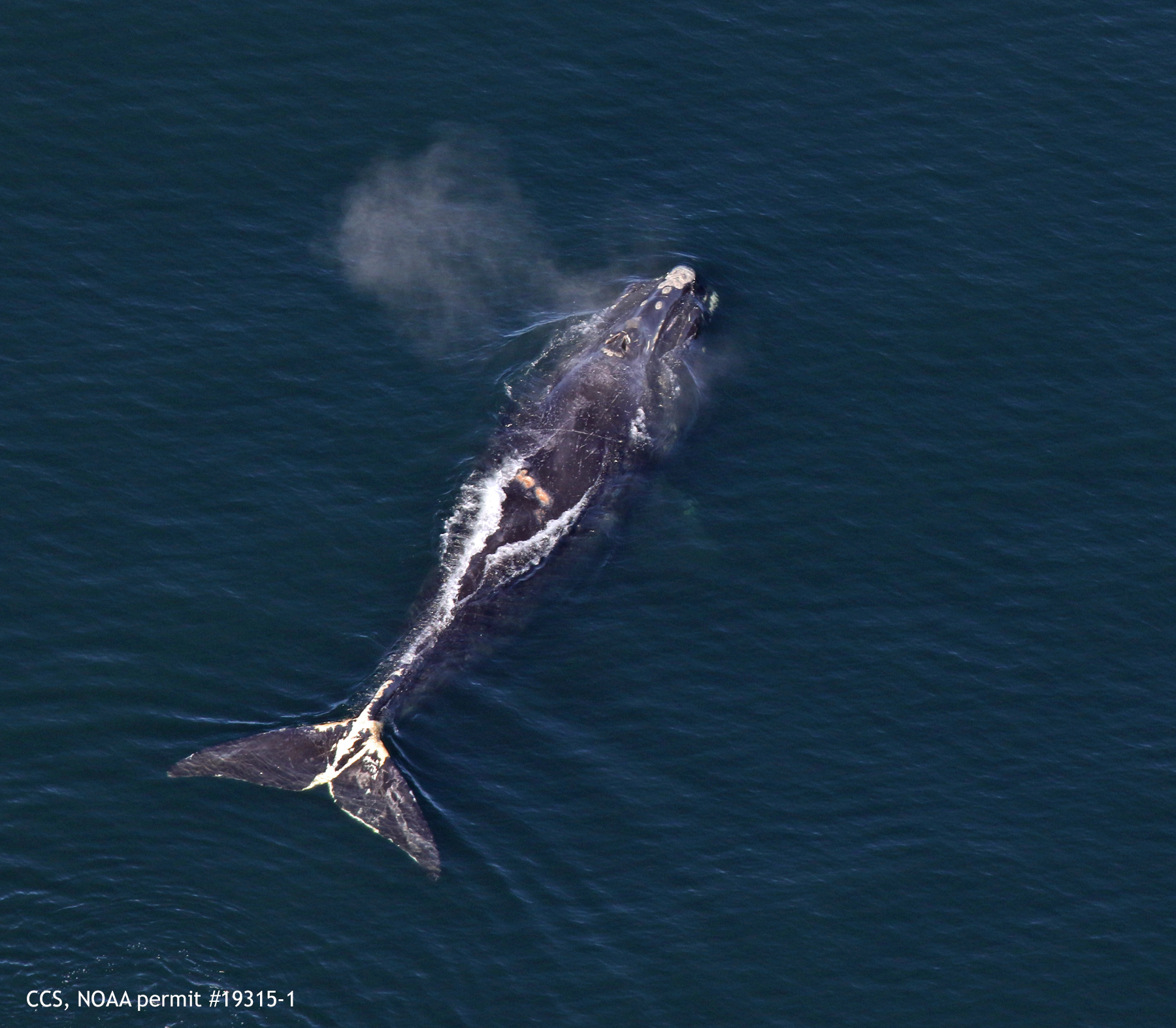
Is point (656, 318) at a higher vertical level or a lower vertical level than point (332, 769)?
higher

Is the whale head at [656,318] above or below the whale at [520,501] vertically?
above

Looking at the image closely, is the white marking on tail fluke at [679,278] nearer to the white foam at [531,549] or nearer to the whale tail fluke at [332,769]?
the white foam at [531,549]

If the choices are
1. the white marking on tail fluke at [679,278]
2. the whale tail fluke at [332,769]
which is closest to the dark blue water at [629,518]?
the whale tail fluke at [332,769]

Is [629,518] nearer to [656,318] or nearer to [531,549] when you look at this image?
[531,549]

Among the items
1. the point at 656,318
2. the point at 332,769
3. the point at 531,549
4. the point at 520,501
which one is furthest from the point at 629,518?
the point at 332,769

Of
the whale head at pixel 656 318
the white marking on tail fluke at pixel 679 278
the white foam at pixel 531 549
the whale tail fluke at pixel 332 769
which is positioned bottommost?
the whale tail fluke at pixel 332 769

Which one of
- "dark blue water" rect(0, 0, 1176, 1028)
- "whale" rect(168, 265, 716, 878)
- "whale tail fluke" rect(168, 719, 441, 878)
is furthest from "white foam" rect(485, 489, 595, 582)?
"whale tail fluke" rect(168, 719, 441, 878)

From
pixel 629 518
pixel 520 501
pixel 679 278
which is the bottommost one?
pixel 629 518

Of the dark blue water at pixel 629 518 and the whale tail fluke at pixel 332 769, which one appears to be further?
the whale tail fluke at pixel 332 769
